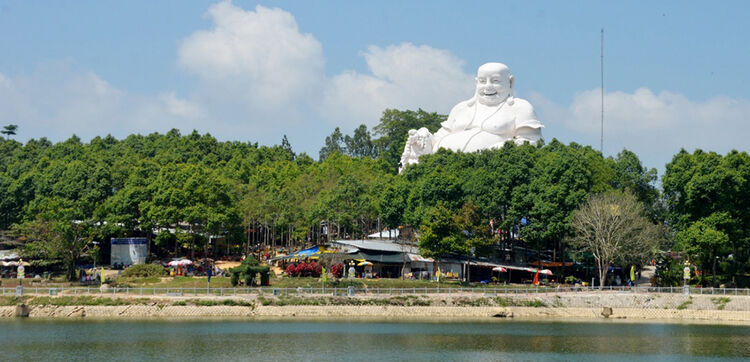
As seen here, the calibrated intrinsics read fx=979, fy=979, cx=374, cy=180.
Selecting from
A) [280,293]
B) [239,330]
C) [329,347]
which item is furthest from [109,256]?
[329,347]

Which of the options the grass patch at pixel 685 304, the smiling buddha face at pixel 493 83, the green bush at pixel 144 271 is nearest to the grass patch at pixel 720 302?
the grass patch at pixel 685 304

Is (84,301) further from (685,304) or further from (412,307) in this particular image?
(685,304)

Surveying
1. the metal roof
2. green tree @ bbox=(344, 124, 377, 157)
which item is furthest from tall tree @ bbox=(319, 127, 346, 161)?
the metal roof

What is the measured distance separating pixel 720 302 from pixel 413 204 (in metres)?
28.3

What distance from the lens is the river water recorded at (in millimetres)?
43875

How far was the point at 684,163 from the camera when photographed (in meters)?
67.5

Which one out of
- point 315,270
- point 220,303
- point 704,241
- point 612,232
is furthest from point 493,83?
point 220,303

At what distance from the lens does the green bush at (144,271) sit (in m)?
69.1

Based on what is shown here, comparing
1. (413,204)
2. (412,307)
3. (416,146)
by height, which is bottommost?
(412,307)

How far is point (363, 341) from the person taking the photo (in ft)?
159

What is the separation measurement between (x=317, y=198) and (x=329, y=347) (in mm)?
46405

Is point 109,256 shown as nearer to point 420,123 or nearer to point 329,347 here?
point 329,347

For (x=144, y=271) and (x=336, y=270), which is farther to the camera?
(x=144, y=271)

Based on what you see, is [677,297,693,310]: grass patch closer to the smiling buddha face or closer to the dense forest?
the dense forest
